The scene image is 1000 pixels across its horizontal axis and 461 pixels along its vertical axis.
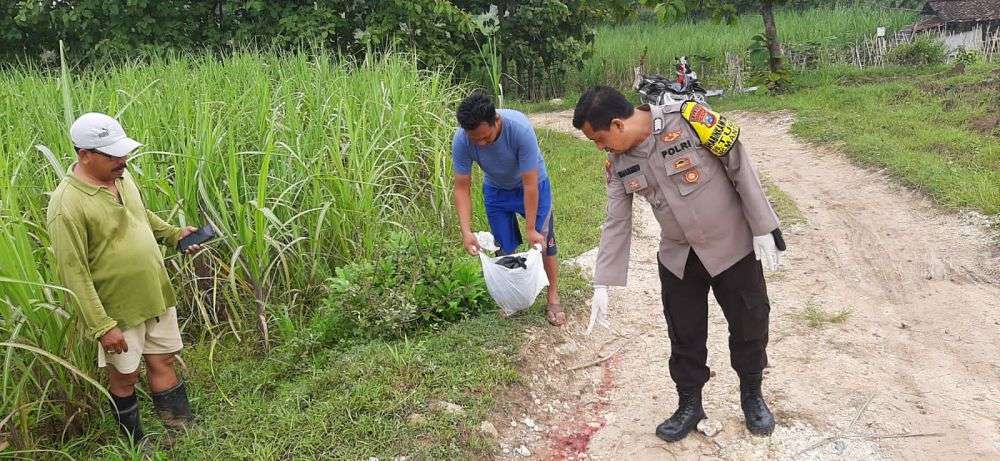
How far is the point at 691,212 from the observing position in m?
2.52

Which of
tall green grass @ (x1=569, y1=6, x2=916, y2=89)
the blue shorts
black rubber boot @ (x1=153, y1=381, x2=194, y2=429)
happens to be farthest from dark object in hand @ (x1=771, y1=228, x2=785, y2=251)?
tall green grass @ (x1=569, y1=6, x2=916, y2=89)

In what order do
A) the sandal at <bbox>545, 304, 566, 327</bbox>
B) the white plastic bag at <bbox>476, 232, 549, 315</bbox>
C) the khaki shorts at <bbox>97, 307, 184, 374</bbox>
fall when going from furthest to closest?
the sandal at <bbox>545, 304, 566, 327</bbox>
the white plastic bag at <bbox>476, 232, 549, 315</bbox>
the khaki shorts at <bbox>97, 307, 184, 374</bbox>

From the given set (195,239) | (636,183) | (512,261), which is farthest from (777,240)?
(195,239)

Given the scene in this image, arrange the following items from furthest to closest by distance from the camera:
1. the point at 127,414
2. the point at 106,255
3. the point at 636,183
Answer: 1. the point at 127,414
2. the point at 106,255
3. the point at 636,183

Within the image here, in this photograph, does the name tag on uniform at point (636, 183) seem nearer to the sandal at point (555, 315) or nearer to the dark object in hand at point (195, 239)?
the sandal at point (555, 315)

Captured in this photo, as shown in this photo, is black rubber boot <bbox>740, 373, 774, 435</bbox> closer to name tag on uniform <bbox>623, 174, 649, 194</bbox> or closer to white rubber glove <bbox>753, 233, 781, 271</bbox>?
→ white rubber glove <bbox>753, 233, 781, 271</bbox>

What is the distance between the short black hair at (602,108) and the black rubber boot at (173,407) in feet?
6.65

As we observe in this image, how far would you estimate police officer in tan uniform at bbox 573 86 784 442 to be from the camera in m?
2.46

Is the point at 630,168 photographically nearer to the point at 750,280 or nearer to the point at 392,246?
the point at 750,280

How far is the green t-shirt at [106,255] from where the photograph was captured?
253 centimetres

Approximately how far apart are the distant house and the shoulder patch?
14168 millimetres

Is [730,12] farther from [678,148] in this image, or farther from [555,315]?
[678,148]

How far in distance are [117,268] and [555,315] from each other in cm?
214

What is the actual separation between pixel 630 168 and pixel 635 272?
2.37 metres
